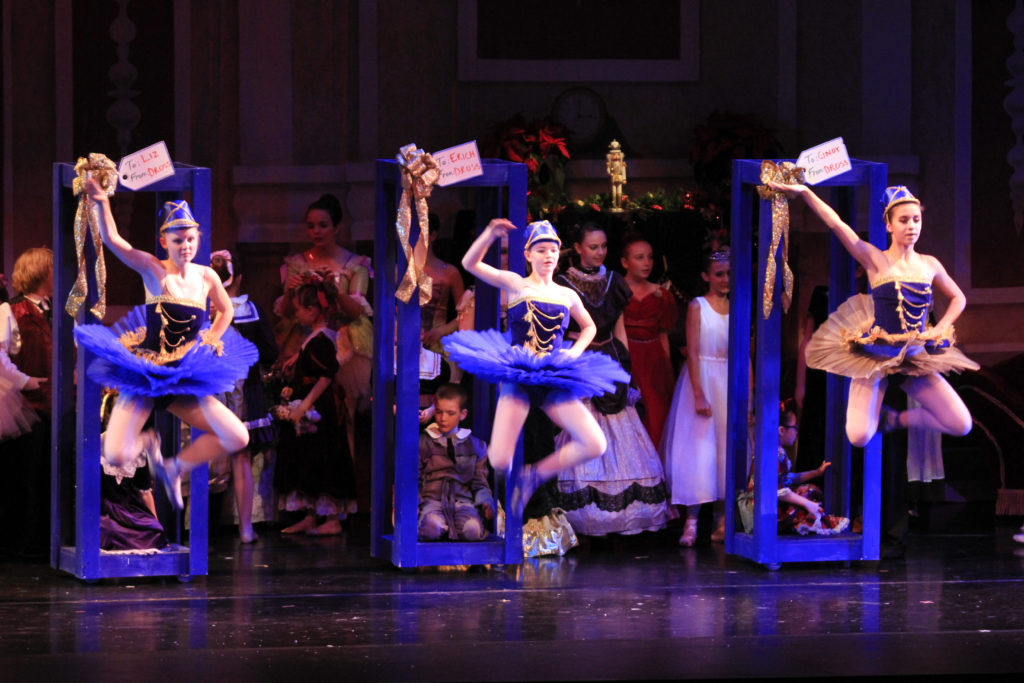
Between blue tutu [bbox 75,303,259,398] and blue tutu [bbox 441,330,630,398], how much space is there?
0.91 m

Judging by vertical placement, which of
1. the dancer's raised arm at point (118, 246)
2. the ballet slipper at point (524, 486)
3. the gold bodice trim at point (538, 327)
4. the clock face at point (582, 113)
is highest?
the clock face at point (582, 113)

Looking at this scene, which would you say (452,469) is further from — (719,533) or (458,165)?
(719,533)

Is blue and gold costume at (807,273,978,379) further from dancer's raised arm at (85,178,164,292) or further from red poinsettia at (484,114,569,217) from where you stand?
dancer's raised arm at (85,178,164,292)

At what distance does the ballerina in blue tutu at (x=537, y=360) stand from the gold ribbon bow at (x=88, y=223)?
150cm

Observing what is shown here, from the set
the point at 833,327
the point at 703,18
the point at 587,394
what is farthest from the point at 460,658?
the point at 703,18

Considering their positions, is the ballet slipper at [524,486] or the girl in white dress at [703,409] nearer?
the ballet slipper at [524,486]

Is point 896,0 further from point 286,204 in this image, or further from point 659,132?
point 286,204

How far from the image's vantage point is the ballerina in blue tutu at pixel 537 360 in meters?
6.48

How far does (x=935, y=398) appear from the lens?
22.3 ft

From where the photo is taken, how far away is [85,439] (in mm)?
6801

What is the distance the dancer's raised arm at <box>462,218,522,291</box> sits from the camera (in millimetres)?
6691

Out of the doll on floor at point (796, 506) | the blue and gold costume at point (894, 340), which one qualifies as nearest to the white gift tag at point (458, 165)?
the blue and gold costume at point (894, 340)

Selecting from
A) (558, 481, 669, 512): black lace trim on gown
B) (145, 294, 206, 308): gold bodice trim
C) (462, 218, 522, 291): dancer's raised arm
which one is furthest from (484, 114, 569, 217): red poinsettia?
(145, 294, 206, 308): gold bodice trim

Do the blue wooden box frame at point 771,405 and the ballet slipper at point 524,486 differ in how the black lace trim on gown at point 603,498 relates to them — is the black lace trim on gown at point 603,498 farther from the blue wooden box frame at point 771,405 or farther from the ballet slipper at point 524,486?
the ballet slipper at point 524,486
